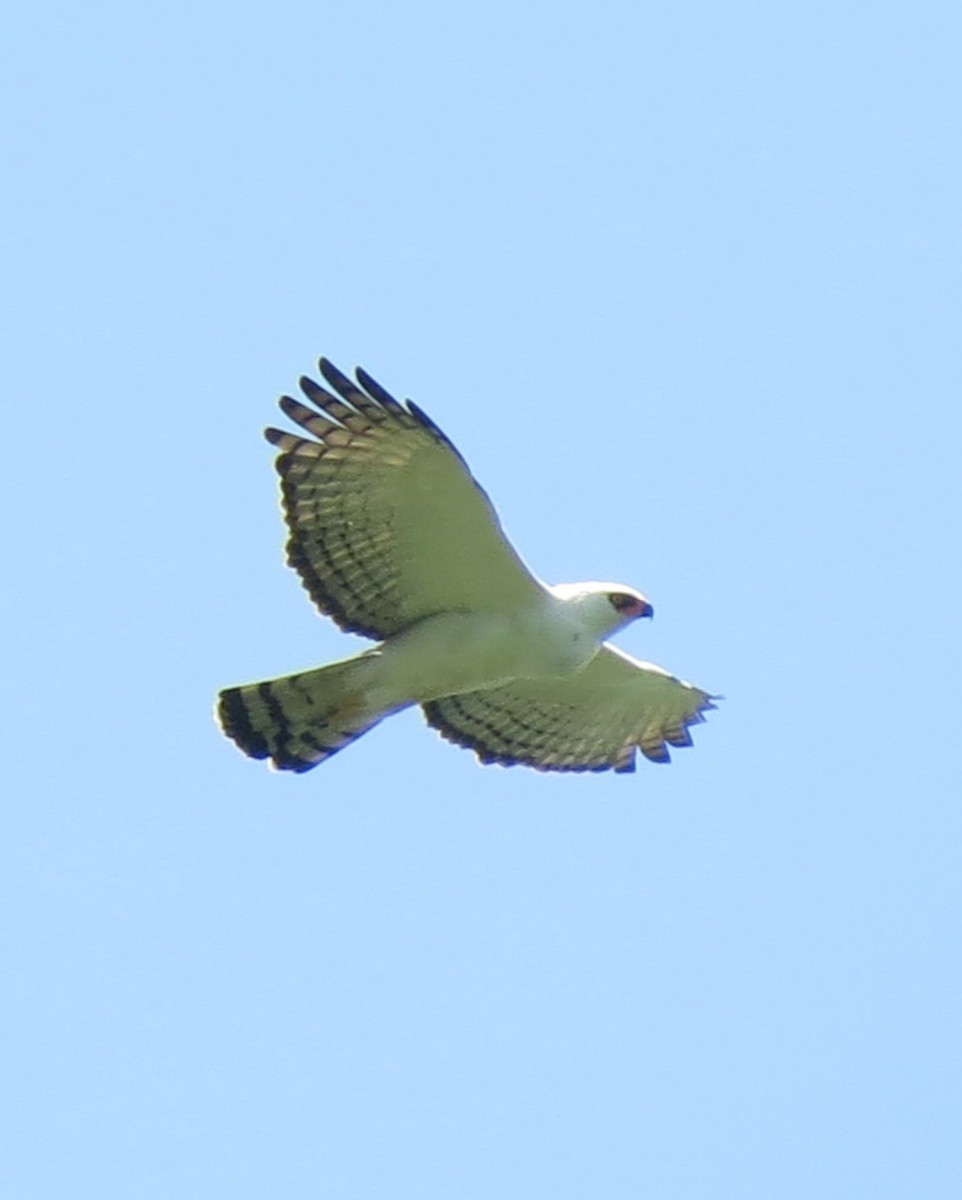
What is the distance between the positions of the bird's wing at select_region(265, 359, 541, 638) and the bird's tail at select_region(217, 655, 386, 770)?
14.0 inches

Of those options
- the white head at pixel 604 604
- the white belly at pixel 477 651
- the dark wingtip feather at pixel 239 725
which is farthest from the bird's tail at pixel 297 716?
the white head at pixel 604 604

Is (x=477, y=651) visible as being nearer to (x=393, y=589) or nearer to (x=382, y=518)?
(x=393, y=589)

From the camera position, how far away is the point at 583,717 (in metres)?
15.5

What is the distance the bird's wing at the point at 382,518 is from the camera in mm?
13062

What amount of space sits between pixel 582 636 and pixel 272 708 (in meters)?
1.76

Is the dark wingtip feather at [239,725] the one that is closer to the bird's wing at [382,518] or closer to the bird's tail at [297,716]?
the bird's tail at [297,716]

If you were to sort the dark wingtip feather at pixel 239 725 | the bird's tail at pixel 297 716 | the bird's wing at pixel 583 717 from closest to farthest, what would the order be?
1. the bird's tail at pixel 297 716
2. the dark wingtip feather at pixel 239 725
3. the bird's wing at pixel 583 717

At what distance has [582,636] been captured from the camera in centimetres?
1382

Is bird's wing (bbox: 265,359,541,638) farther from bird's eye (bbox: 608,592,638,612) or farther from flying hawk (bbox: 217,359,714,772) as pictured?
bird's eye (bbox: 608,592,638,612)

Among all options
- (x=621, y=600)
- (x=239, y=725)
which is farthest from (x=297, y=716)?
(x=621, y=600)

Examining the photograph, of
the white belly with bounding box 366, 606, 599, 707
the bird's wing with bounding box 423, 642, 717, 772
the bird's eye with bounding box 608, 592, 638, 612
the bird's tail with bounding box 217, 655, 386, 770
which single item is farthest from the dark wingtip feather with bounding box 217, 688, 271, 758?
the bird's eye with bounding box 608, 592, 638, 612

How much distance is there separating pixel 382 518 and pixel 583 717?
2.51 m

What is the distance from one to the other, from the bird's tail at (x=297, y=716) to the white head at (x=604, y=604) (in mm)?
1242

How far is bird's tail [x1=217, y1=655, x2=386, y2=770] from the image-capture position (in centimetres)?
1391
